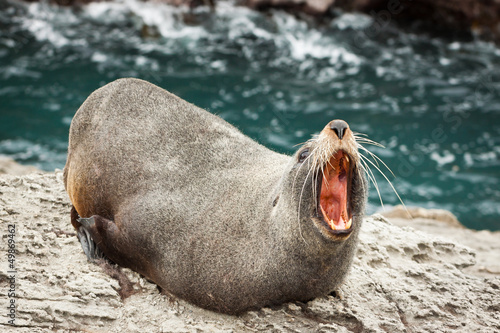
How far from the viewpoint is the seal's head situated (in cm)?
338

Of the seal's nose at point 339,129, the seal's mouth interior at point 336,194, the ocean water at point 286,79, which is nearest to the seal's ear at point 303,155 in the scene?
the seal's mouth interior at point 336,194

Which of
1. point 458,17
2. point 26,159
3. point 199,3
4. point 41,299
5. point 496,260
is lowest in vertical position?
point 26,159

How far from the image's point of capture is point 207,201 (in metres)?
4.16

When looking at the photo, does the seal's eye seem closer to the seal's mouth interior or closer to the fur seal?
the fur seal

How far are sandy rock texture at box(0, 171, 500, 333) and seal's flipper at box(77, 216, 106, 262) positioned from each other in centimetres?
7

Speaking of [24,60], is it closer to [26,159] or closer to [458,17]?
[26,159]

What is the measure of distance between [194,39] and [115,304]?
33.1 feet

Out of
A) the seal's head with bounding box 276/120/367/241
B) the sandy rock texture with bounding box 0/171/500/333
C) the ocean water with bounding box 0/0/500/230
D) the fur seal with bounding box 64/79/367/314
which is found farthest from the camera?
the ocean water with bounding box 0/0/500/230

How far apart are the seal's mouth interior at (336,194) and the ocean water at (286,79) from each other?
5988 mm

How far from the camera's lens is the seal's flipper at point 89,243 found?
4.46 metres

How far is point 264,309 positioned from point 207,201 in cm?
87

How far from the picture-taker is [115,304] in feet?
13.0

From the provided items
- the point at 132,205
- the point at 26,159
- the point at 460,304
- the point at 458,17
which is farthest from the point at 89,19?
the point at 460,304

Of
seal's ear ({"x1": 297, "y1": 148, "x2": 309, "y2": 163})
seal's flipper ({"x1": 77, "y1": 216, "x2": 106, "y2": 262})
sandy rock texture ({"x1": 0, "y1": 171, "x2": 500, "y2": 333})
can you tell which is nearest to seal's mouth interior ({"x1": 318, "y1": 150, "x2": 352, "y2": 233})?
seal's ear ({"x1": 297, "y1": 148, "x2": 309, "y2": 163})
